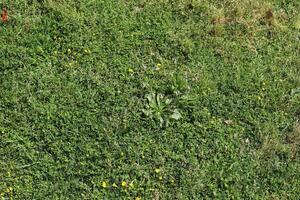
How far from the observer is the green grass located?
462cm

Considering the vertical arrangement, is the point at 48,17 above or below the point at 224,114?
above

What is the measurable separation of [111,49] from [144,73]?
1.48 feet

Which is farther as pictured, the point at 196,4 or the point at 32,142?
the point at 196,4

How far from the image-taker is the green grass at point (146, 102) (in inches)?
182

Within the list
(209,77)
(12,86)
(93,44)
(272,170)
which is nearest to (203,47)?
(209,77)

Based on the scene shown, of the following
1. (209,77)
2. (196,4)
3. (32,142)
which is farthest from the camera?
(196,4)

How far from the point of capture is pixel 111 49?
5301mm

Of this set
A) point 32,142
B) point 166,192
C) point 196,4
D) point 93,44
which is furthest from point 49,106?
point 196,4

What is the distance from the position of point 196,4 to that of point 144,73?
47.5 inches

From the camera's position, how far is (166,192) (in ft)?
15.2

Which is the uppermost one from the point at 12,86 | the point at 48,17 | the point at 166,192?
the point at 48,17

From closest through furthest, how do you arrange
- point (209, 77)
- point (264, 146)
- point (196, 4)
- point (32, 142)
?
point (32, 142), point (264, 146), point (209, 77), point (196, 4)

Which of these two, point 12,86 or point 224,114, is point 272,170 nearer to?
point 224,114

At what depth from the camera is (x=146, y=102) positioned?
507 cm
